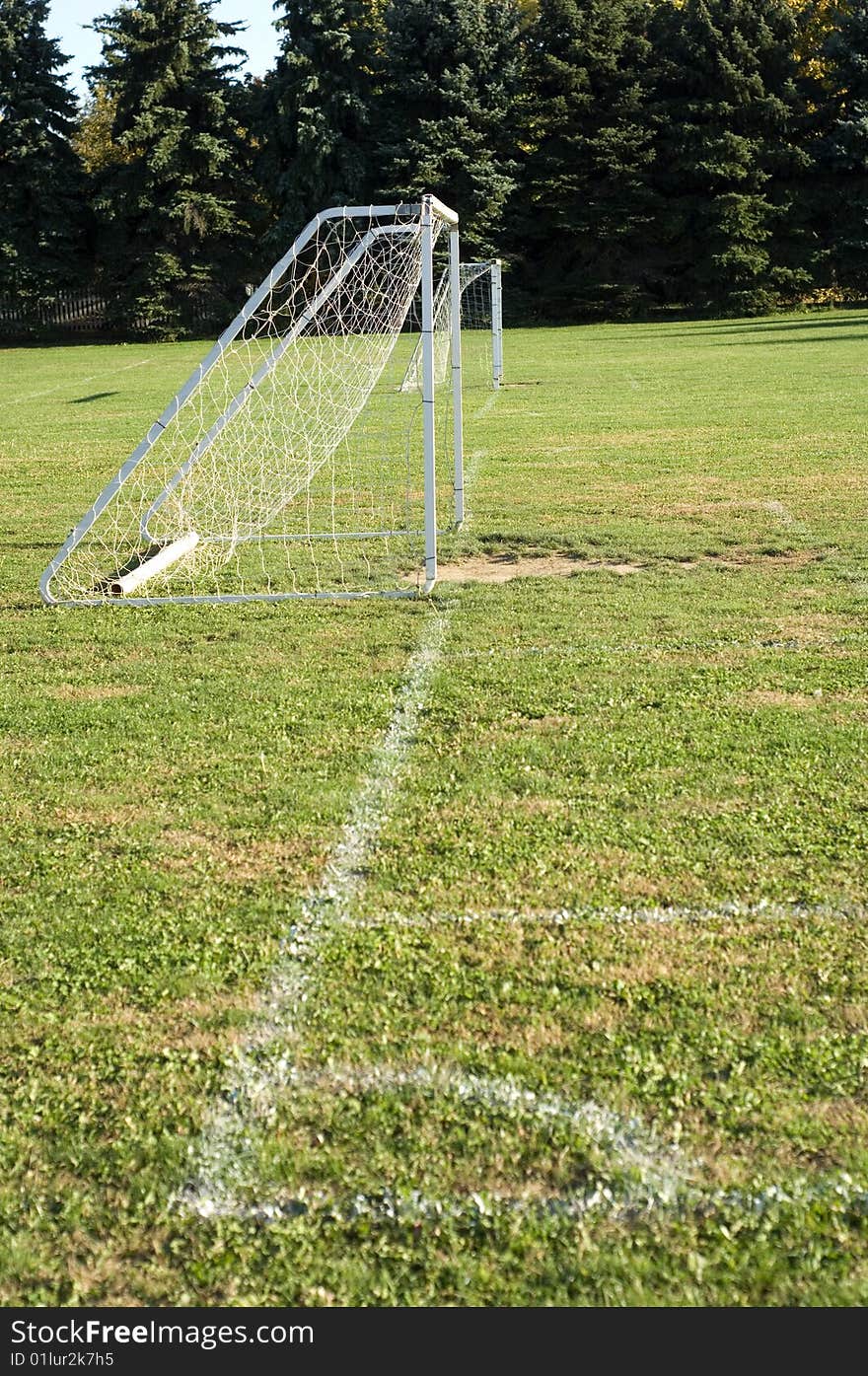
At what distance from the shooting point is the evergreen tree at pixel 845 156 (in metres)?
42.3

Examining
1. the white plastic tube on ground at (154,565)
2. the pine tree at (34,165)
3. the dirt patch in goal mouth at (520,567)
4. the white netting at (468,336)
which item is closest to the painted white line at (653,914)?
the dirt patch in goal mouth at (520,567)

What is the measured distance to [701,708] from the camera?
556 centimetres

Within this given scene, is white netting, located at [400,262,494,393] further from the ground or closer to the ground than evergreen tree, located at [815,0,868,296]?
closer to the ground

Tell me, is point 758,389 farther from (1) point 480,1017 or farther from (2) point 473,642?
(1) point 480,1017

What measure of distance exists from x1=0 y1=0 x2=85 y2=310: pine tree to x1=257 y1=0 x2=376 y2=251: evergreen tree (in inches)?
271

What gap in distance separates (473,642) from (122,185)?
41874 millimetres

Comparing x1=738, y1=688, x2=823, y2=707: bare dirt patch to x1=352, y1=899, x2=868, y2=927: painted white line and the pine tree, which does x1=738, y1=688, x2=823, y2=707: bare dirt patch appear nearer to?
x1=352, y1=899, x2=868, y2=927: painted white line

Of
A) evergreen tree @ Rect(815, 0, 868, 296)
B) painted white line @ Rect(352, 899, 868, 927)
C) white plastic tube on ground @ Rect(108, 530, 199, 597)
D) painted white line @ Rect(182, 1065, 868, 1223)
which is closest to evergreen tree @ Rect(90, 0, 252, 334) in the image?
evergreen tree @ Rect(815, 0, 868, 296)

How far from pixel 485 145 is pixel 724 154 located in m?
8.01

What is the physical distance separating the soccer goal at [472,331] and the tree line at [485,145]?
5.45 m

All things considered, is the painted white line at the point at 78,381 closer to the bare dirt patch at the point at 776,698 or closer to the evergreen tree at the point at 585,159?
the evergreen tree at the point at 585,159

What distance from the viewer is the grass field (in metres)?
2.58

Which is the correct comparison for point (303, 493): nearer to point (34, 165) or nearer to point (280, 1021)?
point (280, 1021)

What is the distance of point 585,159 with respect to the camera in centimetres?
4400
